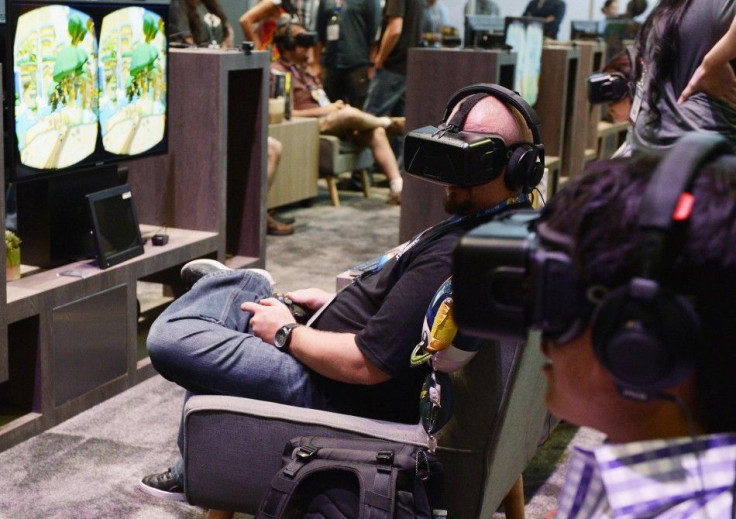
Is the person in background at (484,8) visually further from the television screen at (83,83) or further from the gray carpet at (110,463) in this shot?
the gray carpet at (110,463)

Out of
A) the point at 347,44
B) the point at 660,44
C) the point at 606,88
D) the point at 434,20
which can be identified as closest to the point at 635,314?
the point at 660,44

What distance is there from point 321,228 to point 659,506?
5311 mm

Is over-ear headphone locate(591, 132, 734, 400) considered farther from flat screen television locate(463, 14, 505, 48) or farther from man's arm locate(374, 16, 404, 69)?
man's arm locate(374, 16, 404, 69)

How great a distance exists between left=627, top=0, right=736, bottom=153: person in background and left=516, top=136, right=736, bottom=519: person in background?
1.93 meters

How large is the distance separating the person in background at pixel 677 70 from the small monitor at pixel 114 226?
5.14 ft

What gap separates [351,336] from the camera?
2.08 m

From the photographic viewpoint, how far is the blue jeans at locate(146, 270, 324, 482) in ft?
7.12

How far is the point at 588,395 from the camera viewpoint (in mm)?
929

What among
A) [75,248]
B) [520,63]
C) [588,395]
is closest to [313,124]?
[520,63]

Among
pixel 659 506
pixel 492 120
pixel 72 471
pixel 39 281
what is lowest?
pixel 72 471

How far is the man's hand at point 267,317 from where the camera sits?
87.9 inches

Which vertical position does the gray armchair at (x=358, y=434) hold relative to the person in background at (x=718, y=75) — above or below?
below

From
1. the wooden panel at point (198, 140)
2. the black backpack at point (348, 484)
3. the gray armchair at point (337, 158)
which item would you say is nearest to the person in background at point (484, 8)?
the gray armchair at point (337, 158)

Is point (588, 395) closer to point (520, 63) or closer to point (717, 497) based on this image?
point (717, 497)
